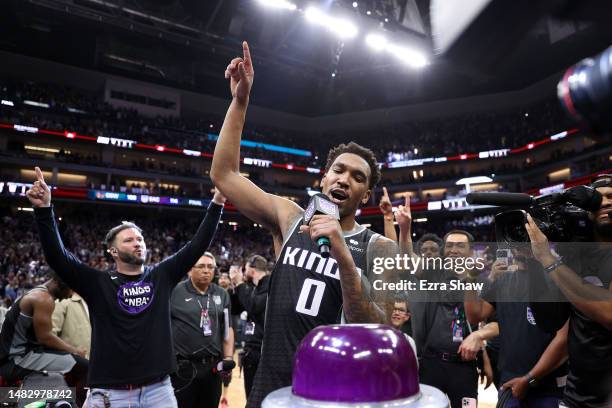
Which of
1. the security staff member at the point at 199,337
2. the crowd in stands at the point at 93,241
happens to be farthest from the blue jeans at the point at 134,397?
the crowd in stands at the point at 93,241

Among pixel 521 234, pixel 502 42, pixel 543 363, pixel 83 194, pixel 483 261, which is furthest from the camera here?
pixel 83 194

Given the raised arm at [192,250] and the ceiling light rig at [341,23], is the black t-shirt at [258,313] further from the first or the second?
the ceiling light rig at [341,23]

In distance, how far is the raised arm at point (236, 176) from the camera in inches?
69.8

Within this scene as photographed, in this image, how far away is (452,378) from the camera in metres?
3.24

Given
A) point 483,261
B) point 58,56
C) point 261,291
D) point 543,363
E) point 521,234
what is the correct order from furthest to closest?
point 58,56 → point 261,291 → point 483,261 → point 543,363 → point 521,234

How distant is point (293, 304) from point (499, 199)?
88 centimetres

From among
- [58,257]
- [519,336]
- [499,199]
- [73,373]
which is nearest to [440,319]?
[519,336]

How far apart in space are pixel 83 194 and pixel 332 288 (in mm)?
26388

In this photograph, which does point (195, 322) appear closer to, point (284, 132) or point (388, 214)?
point (388, 214)

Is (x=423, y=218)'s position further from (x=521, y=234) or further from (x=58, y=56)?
(x=521, y=234)

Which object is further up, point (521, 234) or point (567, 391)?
point (521, 234)

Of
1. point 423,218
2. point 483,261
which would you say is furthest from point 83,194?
point 483,261

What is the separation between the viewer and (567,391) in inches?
77.9

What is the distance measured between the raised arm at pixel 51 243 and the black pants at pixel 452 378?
8.51 ft
